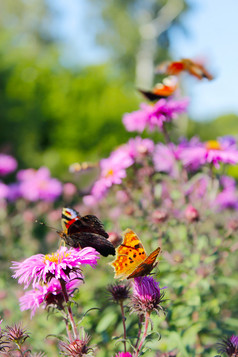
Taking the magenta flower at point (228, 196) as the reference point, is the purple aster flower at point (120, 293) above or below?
below

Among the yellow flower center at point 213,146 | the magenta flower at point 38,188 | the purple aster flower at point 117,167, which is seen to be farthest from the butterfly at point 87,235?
the magenta flower at point 38,188

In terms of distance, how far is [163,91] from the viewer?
2748 mm

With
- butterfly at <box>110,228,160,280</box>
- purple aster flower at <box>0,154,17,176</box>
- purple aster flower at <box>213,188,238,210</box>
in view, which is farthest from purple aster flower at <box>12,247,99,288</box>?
purple aster flower at <box>0,154,17,176</box>

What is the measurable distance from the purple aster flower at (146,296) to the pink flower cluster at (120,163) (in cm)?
133

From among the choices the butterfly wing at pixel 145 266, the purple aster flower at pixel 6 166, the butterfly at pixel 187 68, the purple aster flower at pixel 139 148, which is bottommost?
the butterfly wing at pixel 145 266

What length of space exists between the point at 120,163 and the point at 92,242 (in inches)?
48.3

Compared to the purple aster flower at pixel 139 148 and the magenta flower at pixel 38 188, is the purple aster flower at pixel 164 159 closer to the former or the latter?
the purple aster flower at pixel 139 148

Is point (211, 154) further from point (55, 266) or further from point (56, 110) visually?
point (56, 110)

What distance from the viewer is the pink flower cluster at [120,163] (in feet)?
9.04

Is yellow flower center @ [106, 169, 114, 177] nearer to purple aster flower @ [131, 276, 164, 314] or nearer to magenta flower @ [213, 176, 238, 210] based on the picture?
magenta flower @ [213, 176, 238, 210]

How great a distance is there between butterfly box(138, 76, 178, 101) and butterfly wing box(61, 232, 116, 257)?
1.30 metres

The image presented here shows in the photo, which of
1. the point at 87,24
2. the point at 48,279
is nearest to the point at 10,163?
the point at 48,279

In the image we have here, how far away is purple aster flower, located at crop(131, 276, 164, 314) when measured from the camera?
4.55 ft

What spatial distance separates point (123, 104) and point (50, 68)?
81.9 inches
